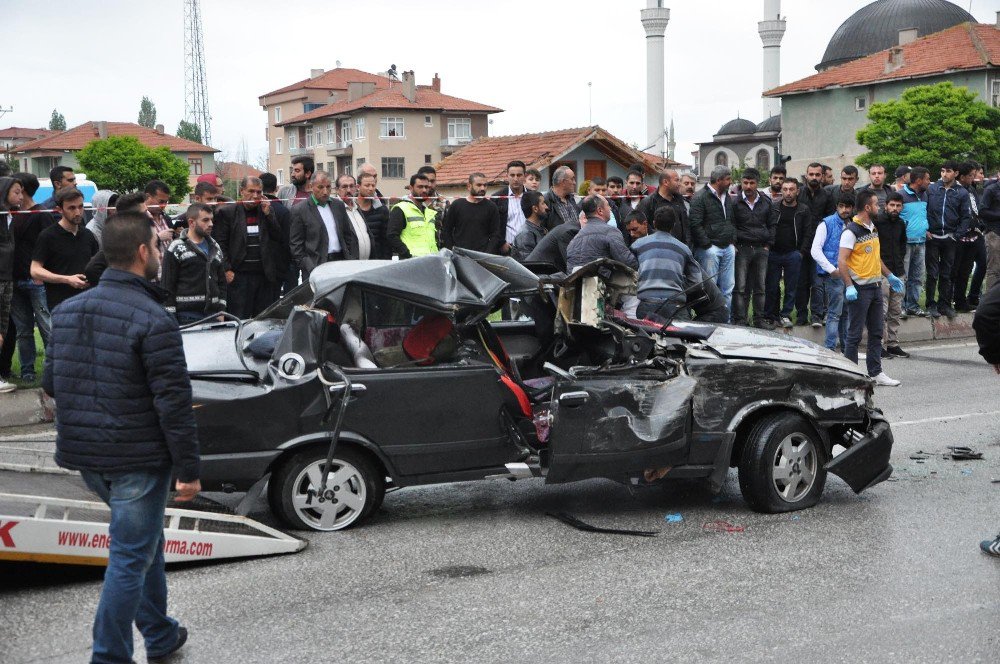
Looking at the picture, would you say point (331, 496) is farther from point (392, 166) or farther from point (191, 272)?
point (392, 166)

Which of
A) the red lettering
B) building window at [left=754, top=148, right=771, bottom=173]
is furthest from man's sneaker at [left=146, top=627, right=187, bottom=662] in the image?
building window at [left=754, top=148, right=771, bottom=173]

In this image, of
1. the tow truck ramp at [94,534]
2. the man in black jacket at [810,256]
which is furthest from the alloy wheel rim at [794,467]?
the man in black jacket at [810,256]

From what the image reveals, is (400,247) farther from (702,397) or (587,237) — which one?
(702,397)

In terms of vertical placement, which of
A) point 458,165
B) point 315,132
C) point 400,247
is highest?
point 315,132

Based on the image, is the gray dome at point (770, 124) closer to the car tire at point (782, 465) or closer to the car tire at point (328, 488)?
the car tire at point (782, 465)

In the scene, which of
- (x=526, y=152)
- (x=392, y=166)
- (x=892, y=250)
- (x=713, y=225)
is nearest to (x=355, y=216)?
(x=713, y=225)

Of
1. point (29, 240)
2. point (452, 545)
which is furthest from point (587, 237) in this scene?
point (29, 240)

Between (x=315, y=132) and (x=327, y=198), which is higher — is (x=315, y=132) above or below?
above

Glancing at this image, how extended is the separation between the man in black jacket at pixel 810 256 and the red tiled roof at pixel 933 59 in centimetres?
5693

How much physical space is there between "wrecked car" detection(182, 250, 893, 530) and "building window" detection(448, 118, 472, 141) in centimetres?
9316

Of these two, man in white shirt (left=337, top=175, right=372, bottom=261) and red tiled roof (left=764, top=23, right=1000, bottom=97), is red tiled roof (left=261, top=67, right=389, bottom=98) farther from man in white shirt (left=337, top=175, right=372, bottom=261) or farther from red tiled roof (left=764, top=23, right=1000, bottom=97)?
man in white shirt (left=337, top=175, right=372, bottom=261)

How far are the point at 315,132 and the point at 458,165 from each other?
60.1 m

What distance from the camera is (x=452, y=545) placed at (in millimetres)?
6477

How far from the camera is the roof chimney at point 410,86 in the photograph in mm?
94688
